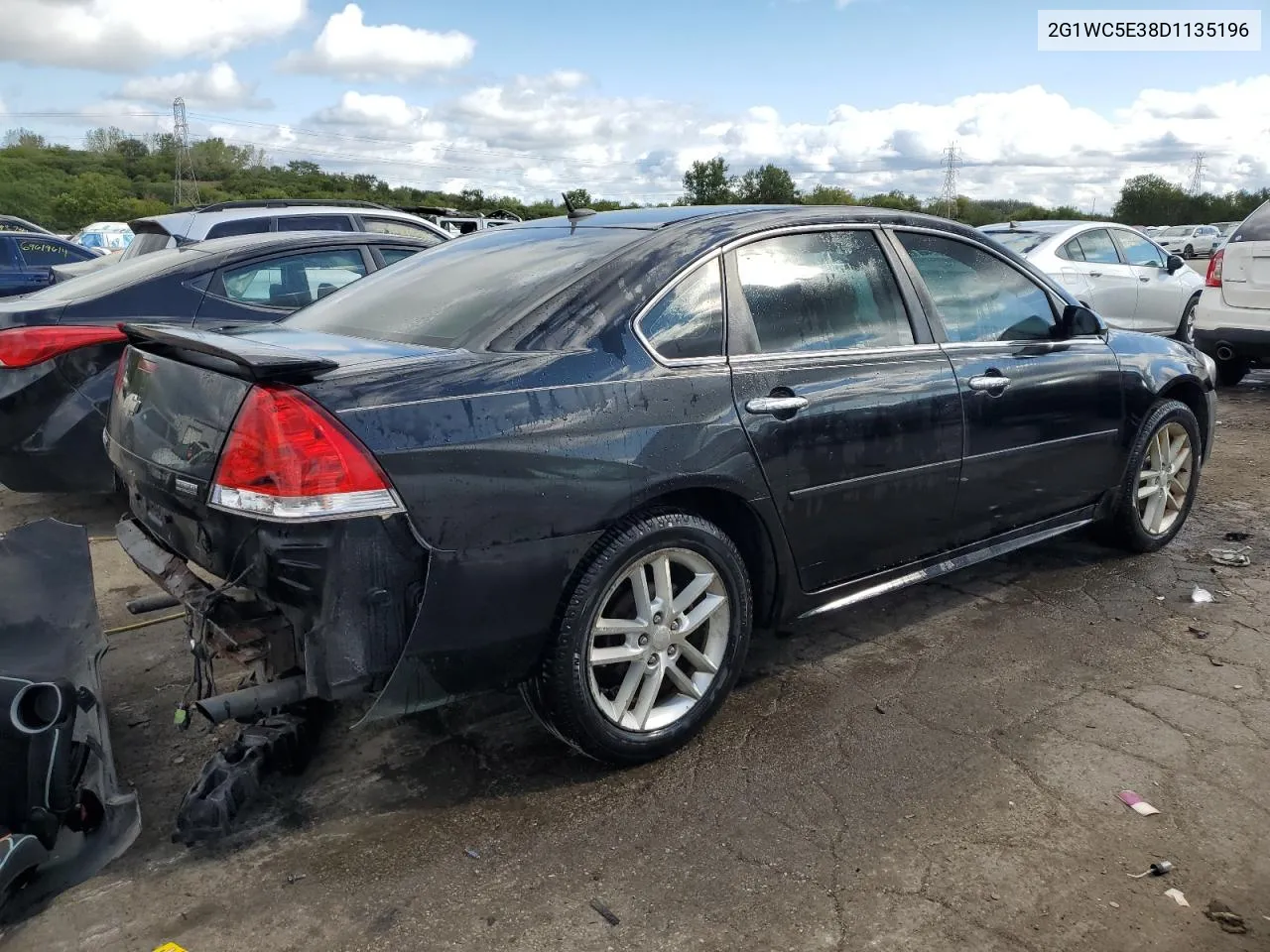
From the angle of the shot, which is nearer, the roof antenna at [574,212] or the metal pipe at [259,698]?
the metal pipe at [259,698]

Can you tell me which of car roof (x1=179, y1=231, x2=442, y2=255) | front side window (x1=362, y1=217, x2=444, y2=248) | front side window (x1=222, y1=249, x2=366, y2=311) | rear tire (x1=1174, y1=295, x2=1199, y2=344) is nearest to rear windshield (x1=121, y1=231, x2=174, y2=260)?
front side window (x1=362, y1=217, x2=444, y2=248)

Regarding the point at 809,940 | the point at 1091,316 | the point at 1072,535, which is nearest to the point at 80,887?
the point at 809,940

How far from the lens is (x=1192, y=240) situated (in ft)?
142

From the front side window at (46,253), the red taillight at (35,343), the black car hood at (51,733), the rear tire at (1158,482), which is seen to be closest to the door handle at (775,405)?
the black car hood at (51,733)

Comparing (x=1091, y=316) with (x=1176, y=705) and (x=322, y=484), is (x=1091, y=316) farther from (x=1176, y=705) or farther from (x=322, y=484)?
(x=322, y=484)

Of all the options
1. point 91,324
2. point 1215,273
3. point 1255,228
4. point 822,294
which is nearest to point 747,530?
point 822,294

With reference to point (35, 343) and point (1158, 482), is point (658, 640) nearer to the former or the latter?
point (1158, 482)

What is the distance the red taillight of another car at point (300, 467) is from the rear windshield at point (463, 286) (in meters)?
0.58

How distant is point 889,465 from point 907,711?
82 centimetres

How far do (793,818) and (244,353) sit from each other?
6.12 ft

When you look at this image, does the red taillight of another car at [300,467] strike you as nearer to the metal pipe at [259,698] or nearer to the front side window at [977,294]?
the metal pipe at [259,698]

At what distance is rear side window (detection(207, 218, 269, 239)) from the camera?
8.74 metres

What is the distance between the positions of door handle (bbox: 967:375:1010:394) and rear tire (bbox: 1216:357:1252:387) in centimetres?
735

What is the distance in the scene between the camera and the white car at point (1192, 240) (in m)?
42.0
